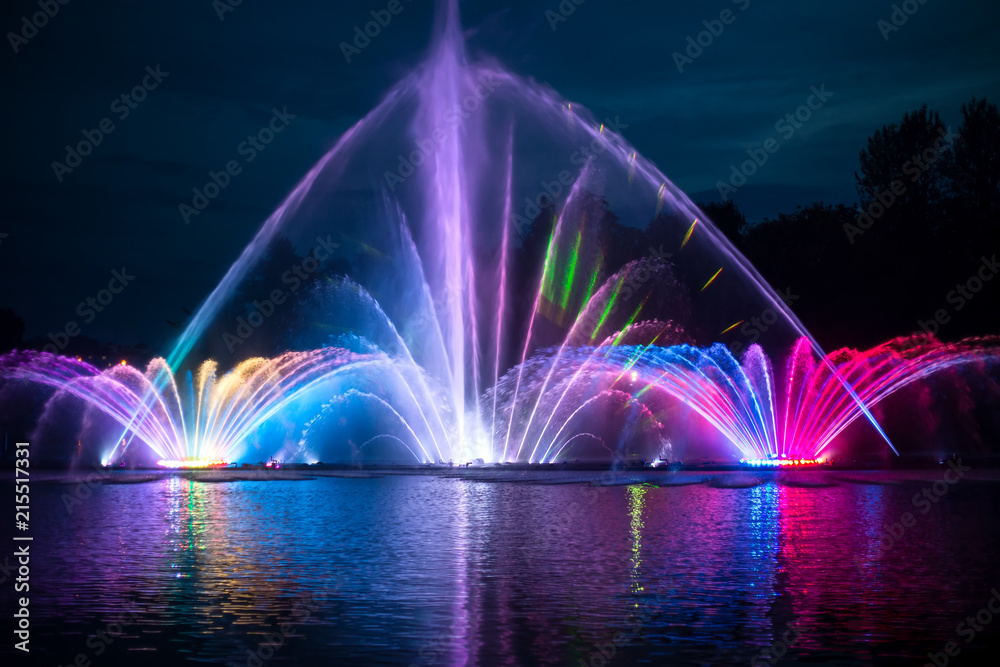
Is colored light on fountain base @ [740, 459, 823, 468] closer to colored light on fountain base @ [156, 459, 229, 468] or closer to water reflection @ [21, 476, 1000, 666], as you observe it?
water reflection @ [21, 476, 1000, 666]

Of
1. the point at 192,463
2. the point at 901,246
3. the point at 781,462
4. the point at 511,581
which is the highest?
the point at 901,246

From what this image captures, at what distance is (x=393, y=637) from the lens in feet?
37.4

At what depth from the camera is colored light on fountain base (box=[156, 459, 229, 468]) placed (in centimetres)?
4416

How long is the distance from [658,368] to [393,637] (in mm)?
43977

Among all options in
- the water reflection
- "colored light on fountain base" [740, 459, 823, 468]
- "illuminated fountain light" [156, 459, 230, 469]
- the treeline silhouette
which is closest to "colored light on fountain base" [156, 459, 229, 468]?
"illuminated fountain light" [156, 459, 230, 469]

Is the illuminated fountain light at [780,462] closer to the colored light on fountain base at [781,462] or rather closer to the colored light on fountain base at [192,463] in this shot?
the colored light on fountain base at [781,462]

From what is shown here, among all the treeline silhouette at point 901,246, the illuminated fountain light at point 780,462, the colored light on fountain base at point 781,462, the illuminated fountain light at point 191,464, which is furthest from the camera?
the treeline silhouette at point 901,246

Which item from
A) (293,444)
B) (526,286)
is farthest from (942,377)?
(293,444)

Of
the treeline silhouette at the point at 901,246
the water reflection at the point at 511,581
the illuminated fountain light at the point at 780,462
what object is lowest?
the water reflection at the point at 511,581

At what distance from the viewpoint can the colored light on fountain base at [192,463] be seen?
145 ft

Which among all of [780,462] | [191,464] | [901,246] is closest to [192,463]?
[191,464]

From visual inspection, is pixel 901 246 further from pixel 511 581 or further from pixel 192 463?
pixel 511 581

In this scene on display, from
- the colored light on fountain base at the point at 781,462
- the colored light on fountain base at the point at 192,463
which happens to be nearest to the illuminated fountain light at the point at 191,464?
the colored light on fountain base at the point at 192,463

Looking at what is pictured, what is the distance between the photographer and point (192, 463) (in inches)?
1796
